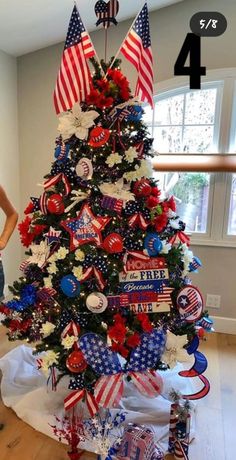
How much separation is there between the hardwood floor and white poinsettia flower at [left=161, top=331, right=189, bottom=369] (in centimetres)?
45

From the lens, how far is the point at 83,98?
1.66 metres

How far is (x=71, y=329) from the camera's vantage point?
1.65 meters

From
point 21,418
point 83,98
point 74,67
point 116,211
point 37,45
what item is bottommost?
point 21,418

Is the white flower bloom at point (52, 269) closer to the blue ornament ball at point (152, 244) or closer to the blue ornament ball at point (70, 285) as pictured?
the blue ornament ball at point (70, 285)

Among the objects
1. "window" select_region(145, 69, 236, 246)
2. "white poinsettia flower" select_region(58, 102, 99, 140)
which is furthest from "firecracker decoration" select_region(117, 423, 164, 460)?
"window" select_region(145, 69, 236, 246)

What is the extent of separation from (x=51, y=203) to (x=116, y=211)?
0.31 m

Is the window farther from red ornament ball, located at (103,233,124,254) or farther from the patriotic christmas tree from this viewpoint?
red ornament ball, located at (103,233,124,254)

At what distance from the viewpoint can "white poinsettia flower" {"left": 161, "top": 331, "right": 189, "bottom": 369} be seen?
5.46 ft

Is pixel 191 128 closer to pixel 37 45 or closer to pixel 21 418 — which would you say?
pixel 37 45

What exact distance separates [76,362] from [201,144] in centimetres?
197

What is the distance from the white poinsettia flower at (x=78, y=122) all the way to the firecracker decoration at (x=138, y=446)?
1.34 meters

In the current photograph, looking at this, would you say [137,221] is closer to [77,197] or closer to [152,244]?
[152,244]

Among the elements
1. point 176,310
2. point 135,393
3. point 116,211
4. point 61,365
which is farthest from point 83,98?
point 135,393

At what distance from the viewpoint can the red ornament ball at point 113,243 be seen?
1.58m
